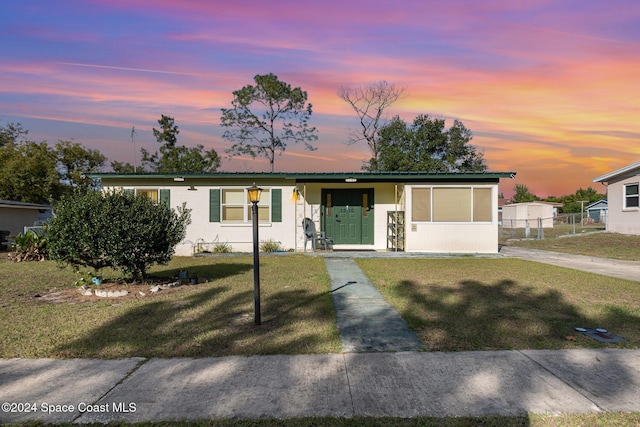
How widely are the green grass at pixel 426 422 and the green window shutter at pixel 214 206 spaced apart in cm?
1096

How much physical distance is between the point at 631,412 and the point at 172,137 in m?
36.4

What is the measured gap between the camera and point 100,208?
6586 millimetres

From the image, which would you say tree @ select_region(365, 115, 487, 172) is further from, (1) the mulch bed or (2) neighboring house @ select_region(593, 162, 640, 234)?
(1) the mulch bed

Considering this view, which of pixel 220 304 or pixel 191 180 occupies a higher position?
pixel 191 180

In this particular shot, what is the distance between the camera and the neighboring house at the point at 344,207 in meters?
13.0

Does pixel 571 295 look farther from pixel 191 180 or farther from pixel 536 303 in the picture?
pixel 191 180

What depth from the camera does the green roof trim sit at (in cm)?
1274

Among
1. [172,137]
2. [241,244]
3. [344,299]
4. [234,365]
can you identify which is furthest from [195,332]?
[172,137]

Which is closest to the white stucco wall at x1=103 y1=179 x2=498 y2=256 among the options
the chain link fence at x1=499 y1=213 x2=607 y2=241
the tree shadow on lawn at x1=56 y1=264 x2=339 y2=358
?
the tree shadow on lawn at x1=56 y1=264 x2=339 y2=358

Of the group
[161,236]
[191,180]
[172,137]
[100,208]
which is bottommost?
[161,236]

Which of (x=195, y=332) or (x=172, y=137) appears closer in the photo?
(x=195, y=332)

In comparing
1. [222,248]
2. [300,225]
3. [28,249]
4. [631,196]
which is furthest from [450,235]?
[28,249]

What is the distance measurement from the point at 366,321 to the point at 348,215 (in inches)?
359

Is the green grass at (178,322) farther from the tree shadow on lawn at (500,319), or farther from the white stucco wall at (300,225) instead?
the white stucco wall at (300,225)
